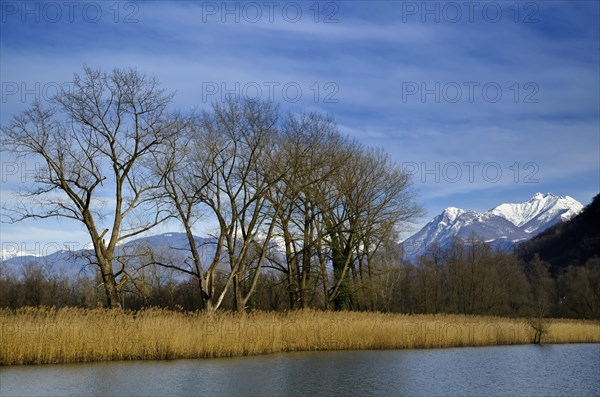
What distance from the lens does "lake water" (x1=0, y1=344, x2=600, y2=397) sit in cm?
1356

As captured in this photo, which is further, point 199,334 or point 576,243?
point 576,243

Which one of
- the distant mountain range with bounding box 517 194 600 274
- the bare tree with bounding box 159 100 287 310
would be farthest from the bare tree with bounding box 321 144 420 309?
the distant mountain range with bounding box 517 194 600 274

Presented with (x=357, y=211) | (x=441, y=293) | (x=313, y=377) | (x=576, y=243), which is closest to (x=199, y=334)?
(x=313, y=377)

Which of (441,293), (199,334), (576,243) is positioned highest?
(576,243)

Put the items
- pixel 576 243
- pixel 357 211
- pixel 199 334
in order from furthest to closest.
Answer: pixel 576 243
pixel 357 211
pixel 199 334

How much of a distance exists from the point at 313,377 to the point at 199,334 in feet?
18.0

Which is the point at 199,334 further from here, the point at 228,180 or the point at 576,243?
the point at 576,243

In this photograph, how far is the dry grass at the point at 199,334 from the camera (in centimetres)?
1706

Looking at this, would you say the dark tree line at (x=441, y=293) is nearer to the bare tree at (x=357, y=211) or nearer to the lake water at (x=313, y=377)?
the bare tree at (x=357, y=211)

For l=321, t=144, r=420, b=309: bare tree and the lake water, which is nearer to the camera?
the lake water

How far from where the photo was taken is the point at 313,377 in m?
16.1

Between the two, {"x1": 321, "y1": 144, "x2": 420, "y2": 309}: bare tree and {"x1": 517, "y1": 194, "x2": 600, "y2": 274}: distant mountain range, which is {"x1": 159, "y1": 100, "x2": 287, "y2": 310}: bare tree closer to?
{"x1": 321, "y1": 144, "x2": 420, "y2": 309}: bare tree

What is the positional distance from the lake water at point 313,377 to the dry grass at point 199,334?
2.51 feet

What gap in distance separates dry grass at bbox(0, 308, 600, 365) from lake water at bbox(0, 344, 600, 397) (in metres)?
0.77
